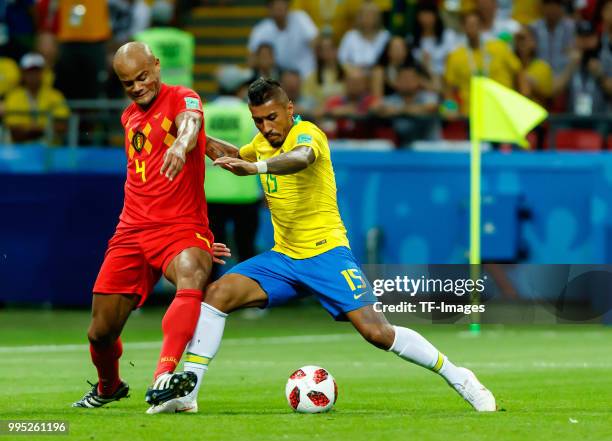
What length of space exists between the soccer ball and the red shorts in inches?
40.4

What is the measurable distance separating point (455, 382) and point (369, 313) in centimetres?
71

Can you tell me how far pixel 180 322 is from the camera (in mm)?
9141

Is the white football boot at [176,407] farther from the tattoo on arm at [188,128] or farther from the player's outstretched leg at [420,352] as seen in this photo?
the tattoo on arm at [188,128]

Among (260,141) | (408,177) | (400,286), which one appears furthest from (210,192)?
(260,141)

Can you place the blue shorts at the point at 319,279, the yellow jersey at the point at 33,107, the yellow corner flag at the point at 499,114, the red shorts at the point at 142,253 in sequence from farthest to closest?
the yellow jersey at the point at 33,107
the yellow corner flag at the point at 499,114
the red shorts at the point at 142,253
the blue shorts at the point at 319,279

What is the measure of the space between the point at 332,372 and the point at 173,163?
4328 mm

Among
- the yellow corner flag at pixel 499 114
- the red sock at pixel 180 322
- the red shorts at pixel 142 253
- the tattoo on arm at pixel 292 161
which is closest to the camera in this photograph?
the tattoo on arm at pixel 292 161

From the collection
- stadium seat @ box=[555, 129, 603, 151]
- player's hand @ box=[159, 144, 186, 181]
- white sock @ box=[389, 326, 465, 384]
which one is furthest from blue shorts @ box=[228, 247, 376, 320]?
stadium seat @ box=[555, 129, 603, 151]

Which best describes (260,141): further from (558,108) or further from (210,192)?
(558,108)

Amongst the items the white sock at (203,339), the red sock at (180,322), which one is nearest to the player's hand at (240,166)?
the red sock at (180,322)

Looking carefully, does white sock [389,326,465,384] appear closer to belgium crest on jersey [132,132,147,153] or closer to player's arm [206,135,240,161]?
player's arm [206,135,240,161]

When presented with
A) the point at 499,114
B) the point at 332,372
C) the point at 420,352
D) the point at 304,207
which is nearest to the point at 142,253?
the point at 304,207

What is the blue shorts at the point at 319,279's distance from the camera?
9359mm

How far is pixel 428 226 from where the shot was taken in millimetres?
19078
